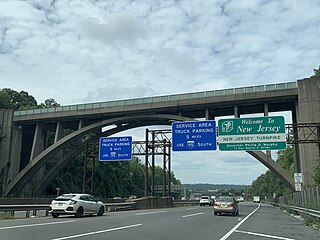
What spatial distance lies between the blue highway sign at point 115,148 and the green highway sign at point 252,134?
11.4 metres

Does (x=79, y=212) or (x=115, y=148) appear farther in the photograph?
(x=115, y=148)

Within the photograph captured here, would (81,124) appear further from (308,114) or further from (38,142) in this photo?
(308,114)

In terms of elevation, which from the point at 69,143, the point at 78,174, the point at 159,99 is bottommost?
the point at 78,174

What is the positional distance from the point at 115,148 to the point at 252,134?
1552cm

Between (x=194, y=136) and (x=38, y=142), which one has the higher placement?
(x=38, y=142)

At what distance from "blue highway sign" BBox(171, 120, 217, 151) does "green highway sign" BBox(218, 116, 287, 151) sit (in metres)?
1.32

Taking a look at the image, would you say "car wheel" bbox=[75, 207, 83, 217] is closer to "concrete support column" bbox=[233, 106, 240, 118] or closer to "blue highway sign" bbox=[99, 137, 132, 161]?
"blue highway sign" bbox=[99, 137, 132, 161]

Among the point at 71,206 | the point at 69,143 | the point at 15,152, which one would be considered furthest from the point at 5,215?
the point at 15,152

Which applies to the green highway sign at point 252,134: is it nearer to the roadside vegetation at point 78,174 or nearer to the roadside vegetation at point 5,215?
the roadside vegetation at point 5,215

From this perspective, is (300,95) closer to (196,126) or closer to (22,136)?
(196,126)

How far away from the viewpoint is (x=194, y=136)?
3394 cm

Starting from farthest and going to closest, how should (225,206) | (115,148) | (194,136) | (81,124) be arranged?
(81,124)
(115,148)
(194,136)
(225,206)

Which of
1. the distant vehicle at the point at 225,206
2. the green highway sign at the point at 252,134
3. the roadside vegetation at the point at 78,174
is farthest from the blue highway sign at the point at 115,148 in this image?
the roadside vegetation at the point at 78,174

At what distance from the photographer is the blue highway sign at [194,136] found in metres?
33.4
